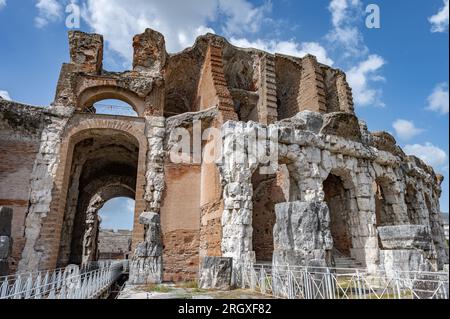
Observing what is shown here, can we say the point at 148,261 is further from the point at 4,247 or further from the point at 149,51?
the point at 149,51

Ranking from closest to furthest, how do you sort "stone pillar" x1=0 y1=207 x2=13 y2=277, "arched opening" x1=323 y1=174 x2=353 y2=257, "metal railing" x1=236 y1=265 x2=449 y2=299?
"metal railing" x1=236 y1=265 x2=449 y2=299 < "stone pillar" x1=0 y1=207 x2=13 y2=277 < "arched opening" x1=323 y1=174 x2=353 y2=257

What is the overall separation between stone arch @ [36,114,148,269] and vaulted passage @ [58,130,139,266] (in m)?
0.31

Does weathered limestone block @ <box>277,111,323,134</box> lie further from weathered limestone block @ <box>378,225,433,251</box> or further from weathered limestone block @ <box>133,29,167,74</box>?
weathered limestone block @ <box>133,29,167,74</box>

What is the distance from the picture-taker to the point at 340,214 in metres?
11.8

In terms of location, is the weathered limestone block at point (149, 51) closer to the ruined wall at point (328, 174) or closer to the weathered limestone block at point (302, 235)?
the ruined wall at point (328, 174)

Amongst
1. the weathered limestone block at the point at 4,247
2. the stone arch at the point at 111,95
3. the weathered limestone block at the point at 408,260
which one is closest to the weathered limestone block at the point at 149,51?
the stone arch at the point at 111,95

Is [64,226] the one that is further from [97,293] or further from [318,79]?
[318,79]

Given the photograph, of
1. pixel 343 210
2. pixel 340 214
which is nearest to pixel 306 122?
pixel 343 210

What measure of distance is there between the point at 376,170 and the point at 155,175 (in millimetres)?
8104

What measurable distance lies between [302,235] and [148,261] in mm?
4183

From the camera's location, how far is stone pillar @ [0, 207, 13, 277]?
726 cm

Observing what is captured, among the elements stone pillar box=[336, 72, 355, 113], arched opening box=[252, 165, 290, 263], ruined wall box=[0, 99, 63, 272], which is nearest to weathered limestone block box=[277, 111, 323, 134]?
arched opening box=[252, 165, 290, 263]

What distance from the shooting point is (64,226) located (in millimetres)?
13133
